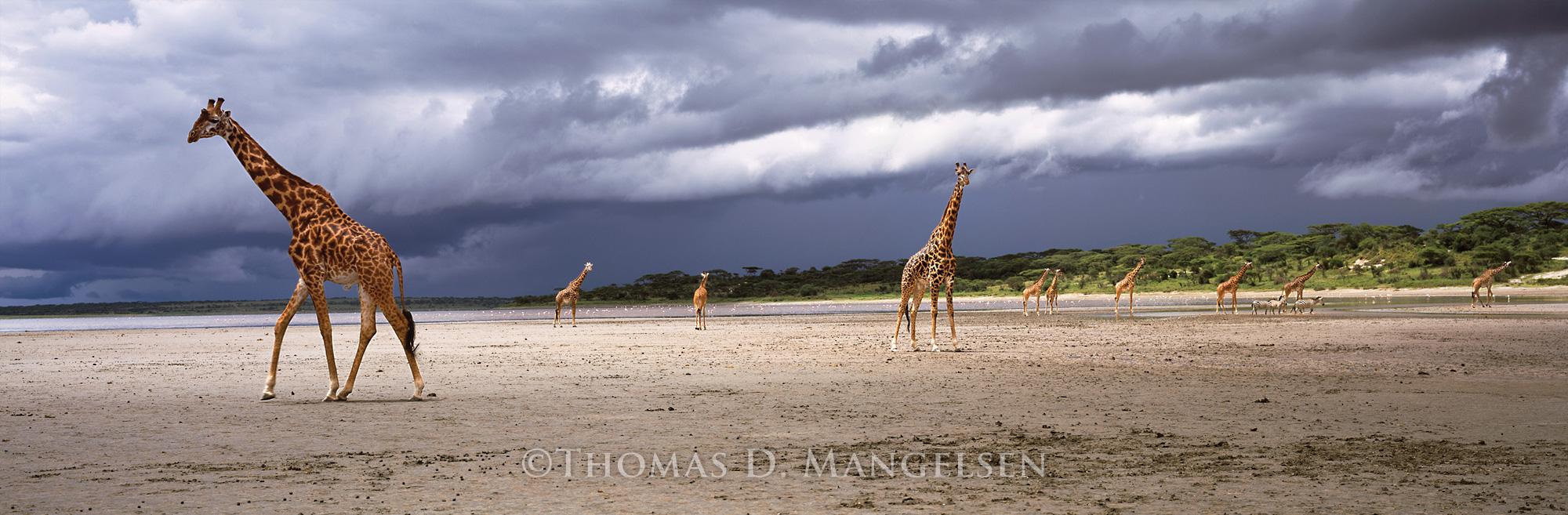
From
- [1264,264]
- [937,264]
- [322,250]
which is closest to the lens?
[322,250]

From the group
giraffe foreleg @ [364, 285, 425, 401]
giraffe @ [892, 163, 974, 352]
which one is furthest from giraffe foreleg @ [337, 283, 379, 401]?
giraffe @ [892, 163, 974, 352]

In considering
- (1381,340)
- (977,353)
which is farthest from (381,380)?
(1381,340)

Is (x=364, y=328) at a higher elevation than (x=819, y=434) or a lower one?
higher

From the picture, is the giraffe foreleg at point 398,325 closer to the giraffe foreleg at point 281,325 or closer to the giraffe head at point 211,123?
the giraffe foreleg at point 281,325

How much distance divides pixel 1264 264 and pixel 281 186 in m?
95.8

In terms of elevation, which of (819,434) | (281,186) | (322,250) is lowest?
(819,434)

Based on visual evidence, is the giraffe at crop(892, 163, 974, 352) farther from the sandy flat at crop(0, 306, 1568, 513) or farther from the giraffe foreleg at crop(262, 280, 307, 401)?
the giraffe foreleg at crop(262, 280, 307, 401)

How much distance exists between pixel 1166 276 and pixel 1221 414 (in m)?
85.8

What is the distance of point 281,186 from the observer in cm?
1323

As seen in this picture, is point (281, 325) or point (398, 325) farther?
point (281, 325)

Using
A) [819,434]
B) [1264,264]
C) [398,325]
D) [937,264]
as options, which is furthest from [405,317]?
[1264,264]

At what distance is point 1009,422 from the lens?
411 inches

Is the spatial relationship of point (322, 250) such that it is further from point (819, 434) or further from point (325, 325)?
point (819, 434)

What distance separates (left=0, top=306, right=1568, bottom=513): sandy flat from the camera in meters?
6.91
